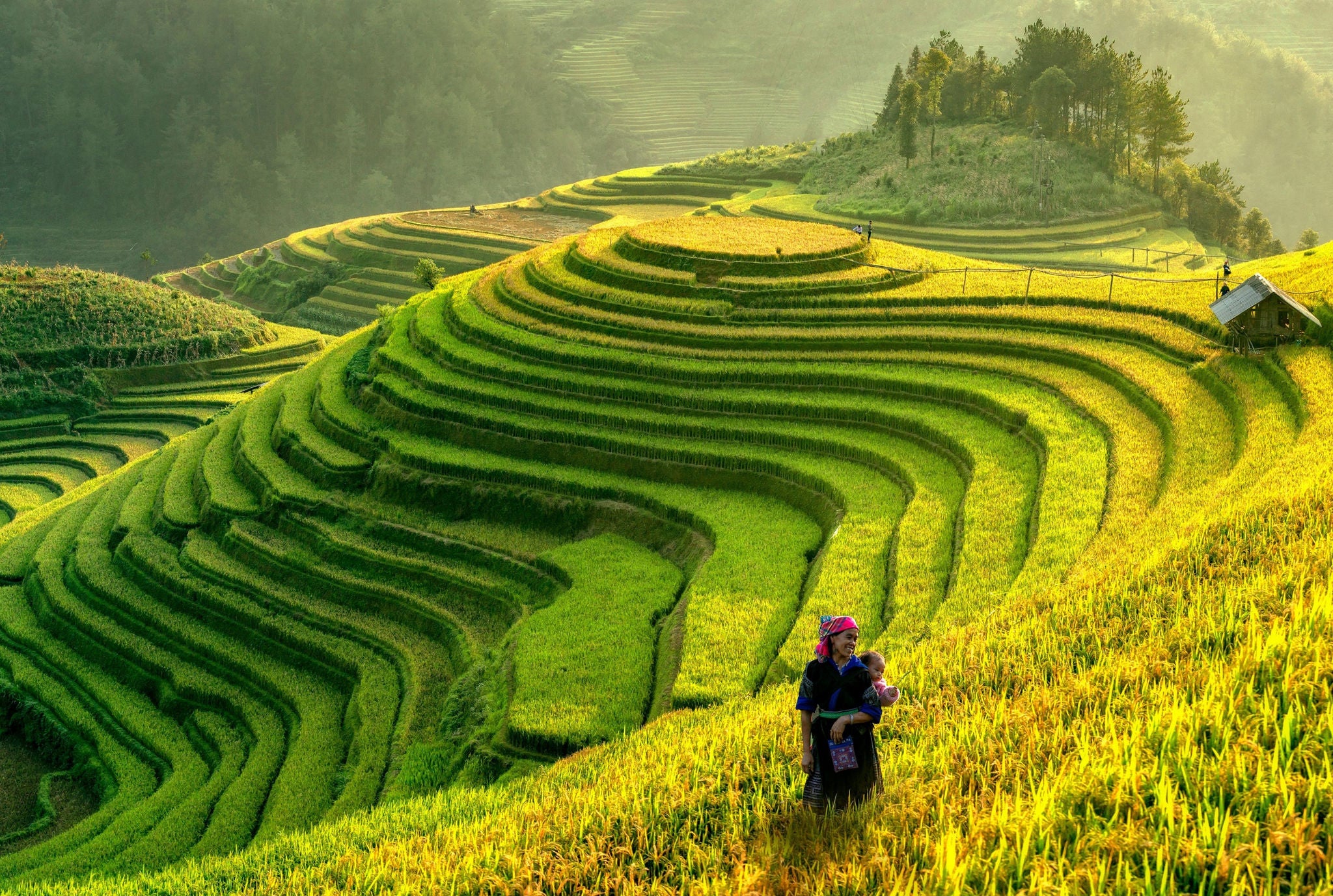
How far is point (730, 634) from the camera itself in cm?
1344

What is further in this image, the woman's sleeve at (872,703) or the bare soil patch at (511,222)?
the bare soil patch at (511,222)

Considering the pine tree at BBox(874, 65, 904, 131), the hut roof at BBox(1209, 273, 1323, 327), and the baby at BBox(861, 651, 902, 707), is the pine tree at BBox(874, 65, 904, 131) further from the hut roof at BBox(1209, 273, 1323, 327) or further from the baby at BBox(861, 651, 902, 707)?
the baby at BBox(861, 651, 902, 707)

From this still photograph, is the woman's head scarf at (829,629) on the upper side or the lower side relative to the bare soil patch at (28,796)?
upper

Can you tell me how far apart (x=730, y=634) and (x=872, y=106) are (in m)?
131

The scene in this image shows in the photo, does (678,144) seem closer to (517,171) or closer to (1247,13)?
(517,171)

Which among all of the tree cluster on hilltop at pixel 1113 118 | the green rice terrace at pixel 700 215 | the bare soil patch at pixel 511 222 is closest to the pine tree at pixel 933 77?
the tree cluster on hilltop at pixel 1113 118

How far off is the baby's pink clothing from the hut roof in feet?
42.4

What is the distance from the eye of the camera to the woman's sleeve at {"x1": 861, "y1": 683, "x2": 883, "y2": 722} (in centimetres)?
559

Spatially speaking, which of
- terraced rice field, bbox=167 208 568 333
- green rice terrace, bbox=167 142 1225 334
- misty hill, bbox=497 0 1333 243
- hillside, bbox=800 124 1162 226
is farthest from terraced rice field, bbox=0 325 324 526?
misty hill, bbox=497 0 1333 243

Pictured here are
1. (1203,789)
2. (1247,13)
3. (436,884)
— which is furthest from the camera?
(1247,13)

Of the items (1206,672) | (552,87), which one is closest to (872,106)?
(552,87)

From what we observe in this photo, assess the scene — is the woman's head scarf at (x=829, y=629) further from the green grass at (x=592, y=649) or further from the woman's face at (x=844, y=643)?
the green grass at (x=592, y=649)

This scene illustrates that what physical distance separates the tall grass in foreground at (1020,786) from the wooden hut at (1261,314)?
7751mm

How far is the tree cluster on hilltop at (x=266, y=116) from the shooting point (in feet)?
368
